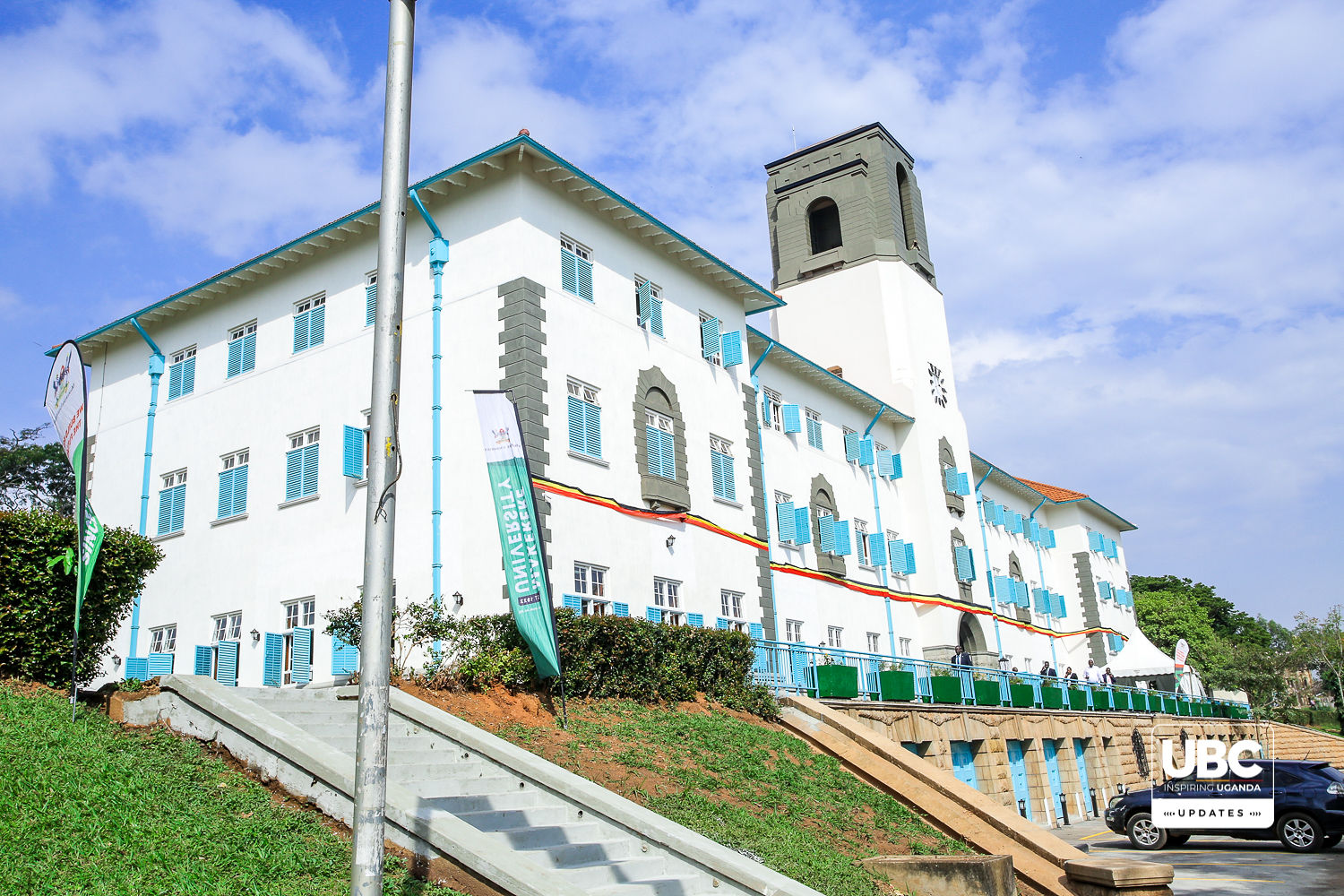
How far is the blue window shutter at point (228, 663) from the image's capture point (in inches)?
872

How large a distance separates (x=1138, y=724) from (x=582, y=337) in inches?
1080

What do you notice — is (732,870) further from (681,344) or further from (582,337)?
(681,344)

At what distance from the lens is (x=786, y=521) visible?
29484mm

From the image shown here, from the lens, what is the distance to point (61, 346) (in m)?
11.6

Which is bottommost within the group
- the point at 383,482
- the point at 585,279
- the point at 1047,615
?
the point at 383,482

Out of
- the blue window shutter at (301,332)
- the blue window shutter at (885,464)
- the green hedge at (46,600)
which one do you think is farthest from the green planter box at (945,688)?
the green hedge at (46,600)

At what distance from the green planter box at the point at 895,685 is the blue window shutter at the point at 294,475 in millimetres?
13576

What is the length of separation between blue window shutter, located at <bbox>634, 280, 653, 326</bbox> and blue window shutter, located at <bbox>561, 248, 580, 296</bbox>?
7.06 feet

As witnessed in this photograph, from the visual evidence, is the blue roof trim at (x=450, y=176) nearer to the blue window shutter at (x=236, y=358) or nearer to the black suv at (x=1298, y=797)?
the blue window shutter at (x=236, y=358)

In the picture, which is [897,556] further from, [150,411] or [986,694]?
[150,411]

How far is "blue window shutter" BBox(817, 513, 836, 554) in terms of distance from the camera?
31000 mm

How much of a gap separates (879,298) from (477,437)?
2198cm

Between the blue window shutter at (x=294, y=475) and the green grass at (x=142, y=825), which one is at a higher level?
the blue window shutter at (x=294, y=475)

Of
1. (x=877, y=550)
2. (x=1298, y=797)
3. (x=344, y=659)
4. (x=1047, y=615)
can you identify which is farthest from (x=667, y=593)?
(x=1047, y=615)
